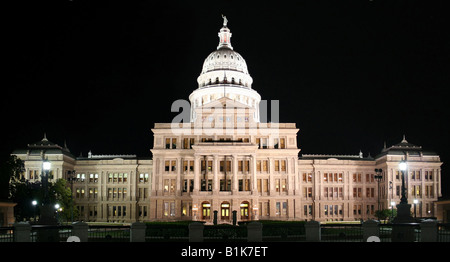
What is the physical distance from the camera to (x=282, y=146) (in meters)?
103

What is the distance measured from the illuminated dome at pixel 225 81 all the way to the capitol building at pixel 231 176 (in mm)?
17665

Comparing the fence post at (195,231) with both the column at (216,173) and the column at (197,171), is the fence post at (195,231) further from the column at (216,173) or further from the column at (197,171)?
the column at (197,171)

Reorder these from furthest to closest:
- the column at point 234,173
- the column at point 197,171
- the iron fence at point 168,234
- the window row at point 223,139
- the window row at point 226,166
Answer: the window row at point 223,139, the window row at point 226,166, the column at point 197,171, the column at point 234,173, the iron fence at point 168,234

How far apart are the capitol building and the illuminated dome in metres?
17.7

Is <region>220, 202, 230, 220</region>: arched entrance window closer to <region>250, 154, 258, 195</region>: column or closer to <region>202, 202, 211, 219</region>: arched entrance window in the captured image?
<region>202, 202, 211, 219</region>: arched entrance window

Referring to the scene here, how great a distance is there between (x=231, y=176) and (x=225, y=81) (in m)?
36.1

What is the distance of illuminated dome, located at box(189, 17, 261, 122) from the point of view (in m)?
124

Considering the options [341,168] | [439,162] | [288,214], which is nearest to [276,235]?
[288,214]

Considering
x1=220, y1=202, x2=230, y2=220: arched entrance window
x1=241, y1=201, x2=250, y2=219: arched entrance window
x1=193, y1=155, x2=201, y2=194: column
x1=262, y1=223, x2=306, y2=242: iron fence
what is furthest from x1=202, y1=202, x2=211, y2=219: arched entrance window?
x1=262, y1=223, x2=306, y2=242: iron fence

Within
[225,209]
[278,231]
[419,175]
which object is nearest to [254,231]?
[278,231]

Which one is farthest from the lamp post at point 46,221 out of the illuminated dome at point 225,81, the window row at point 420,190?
the window row at point 420,190

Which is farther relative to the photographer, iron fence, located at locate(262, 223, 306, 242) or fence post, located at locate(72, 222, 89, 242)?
iron fence, located at locate(262, 223, 306, 242)

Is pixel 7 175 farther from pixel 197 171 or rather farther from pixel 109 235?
pixel 197 171

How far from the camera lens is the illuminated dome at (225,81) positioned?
408 ft
